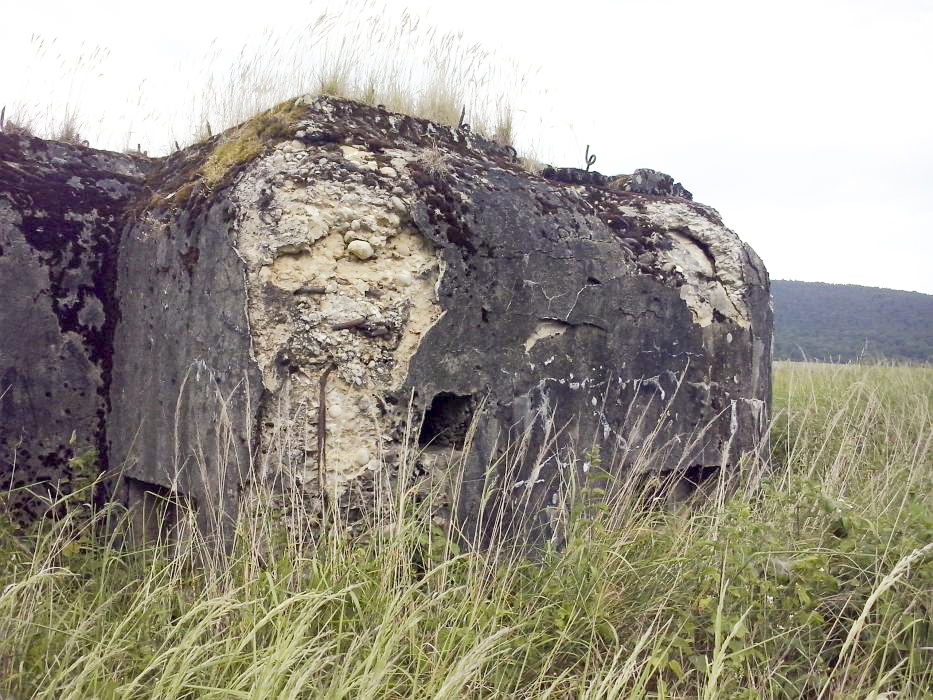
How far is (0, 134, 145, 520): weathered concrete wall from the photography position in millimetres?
3459

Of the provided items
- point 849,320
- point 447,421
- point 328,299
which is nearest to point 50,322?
point 328,299

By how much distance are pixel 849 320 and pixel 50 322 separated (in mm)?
34966

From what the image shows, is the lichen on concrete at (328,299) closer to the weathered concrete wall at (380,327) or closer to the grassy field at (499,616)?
the weathered concrete wall at (380,327)

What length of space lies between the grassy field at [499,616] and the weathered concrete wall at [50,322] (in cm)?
59

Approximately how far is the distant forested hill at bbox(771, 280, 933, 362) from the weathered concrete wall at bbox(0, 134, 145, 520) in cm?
2162

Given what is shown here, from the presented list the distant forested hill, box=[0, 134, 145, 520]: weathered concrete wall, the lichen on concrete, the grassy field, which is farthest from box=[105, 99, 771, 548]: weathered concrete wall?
the distant forested hill

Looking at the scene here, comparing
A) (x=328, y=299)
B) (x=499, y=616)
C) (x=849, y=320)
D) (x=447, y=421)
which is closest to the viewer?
(x=499, y=616)

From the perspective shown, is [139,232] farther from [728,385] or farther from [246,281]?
[728,385]

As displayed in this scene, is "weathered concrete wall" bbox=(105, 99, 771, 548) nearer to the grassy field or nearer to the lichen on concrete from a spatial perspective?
the lichen on concrete

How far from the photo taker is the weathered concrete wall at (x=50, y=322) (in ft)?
11.3

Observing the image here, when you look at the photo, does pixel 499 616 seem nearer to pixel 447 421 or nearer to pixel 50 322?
pixel 447 421

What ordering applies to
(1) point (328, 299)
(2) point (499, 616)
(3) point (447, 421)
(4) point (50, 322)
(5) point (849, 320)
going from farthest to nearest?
1. (5) point (849, 320)
2. (4) point (50, 322)
3. (3) point (447, 421)
4. (1) point (328, 299)
5. (2) point (499, 616)

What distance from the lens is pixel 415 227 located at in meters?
3.14

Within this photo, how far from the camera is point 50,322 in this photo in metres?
3.56
